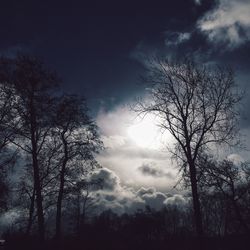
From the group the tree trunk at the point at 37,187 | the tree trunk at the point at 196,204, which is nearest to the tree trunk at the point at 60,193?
the tree trunk at the point at 37,187

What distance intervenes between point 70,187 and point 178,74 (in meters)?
12.9

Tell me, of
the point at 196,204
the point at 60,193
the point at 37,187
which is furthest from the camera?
the point at 60,193

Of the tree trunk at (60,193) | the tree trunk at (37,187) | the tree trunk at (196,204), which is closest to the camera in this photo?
the tree trunk at (196,204)

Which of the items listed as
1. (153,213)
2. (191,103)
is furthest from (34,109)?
(153,213)

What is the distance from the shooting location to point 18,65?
17.9 m

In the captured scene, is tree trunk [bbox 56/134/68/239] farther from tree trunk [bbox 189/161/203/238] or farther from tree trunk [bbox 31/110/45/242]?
tree trunk [bbox 189/161/203/238]

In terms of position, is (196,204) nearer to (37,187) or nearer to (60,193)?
(37,187)

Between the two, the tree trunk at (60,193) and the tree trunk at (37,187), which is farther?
the tree trunk at (60,193)

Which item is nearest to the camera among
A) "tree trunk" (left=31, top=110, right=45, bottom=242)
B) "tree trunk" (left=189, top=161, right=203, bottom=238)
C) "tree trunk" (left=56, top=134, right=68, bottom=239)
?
"tree trunk" (left=189, top=161, right=203, bottom=238)

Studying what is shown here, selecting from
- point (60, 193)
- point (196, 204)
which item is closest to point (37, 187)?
point (60, 193)

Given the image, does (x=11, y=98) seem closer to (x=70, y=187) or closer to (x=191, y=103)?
(x=70, y=187)

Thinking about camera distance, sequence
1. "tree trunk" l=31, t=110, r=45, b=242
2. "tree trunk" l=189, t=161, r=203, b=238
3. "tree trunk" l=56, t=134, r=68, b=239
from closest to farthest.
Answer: "tree trunk" l=189, t=161, r=203, b=238
"tree trunk" l=31, t=110, r=45, b=242
"tree trunk" l=56, t=134, r=68, b=239

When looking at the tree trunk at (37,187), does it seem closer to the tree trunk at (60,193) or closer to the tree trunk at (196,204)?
the tree trunk at (60,193)

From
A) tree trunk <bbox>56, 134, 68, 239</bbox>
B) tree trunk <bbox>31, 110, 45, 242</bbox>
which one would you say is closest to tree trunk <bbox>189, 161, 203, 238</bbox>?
tree trunk <bbox>31, 110, 45, 242</bbox>
